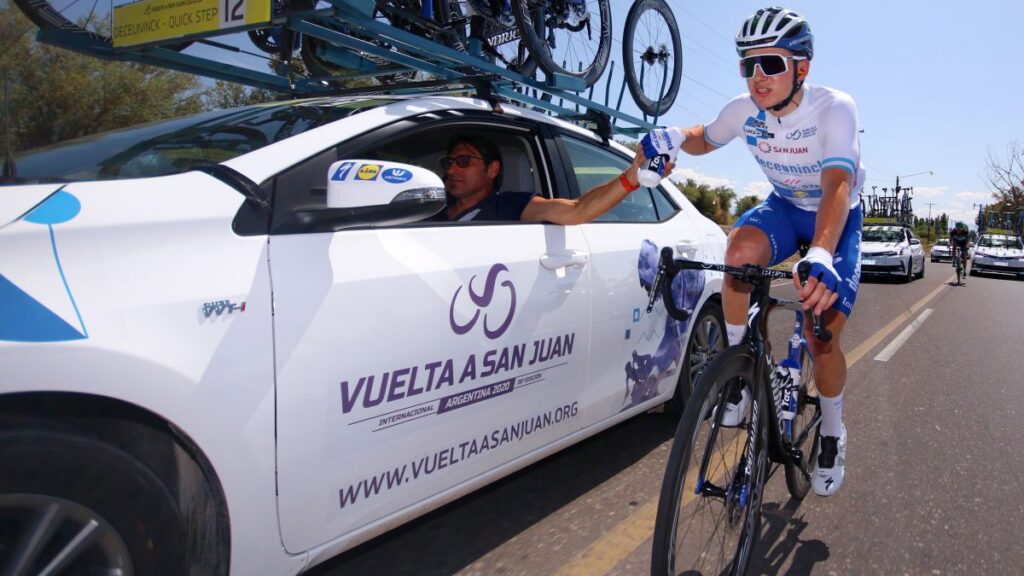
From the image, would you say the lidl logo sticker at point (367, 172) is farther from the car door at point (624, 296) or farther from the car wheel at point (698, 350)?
the car wheel at point (698, 350)

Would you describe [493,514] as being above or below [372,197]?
below

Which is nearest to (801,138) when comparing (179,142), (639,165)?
(639,165)

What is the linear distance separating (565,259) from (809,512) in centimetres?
161

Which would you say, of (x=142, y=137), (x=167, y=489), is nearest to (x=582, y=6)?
(x=142, y=137)

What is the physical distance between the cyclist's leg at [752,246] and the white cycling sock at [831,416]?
17.8 inches

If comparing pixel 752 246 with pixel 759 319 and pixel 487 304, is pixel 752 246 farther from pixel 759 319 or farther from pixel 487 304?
pixel 487 304

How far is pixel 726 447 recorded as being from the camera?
223 cm

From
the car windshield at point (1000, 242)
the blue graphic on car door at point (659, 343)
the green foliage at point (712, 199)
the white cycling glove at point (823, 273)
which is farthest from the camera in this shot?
the green foliage at point (712, 199)

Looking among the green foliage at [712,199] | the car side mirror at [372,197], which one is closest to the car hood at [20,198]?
the car side mirror at [372,197]

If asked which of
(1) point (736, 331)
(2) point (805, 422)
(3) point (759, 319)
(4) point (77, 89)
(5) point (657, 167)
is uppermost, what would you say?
(4) point (77, 89)

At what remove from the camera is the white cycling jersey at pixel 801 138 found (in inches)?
97.8

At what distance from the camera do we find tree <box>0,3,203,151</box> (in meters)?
6.94

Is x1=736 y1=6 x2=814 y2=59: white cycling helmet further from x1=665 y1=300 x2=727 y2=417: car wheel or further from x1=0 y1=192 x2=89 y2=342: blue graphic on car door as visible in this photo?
x1=0 y1=192 x2=89 y2=342: blue graphic on car door

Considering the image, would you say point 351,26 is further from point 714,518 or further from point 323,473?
point 714,518
